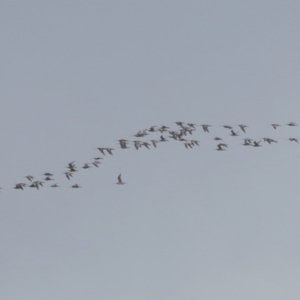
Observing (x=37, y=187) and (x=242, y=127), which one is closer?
(x=37, y=187)

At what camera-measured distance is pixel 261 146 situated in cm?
16450

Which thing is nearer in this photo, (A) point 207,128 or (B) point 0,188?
(B) point 0,188

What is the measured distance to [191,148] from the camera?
166 meters

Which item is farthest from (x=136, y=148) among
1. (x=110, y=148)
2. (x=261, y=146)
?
(x=261, y=146)

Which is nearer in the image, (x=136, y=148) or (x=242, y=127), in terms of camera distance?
(x=136, y=148)

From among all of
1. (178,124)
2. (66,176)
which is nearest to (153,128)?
(178,124)

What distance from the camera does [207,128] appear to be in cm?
16950

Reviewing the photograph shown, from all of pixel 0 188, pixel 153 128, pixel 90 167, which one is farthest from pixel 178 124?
pixel 0 188

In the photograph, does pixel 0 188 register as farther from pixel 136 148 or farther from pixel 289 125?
pixel 289 125

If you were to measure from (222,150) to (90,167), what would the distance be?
1929cm

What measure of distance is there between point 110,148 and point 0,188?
17.0m

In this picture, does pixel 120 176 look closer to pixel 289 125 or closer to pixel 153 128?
pixel 153 128

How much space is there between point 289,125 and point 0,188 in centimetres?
4112

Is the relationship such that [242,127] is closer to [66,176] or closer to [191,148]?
[191,148]
